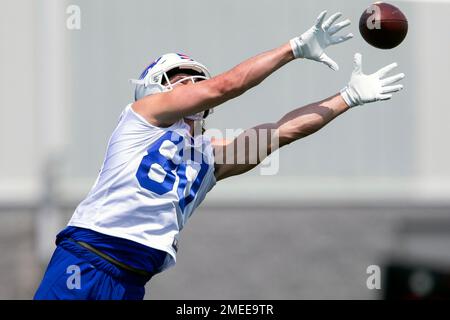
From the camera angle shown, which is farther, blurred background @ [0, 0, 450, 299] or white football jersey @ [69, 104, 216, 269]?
blurred background @ [0, 0, 450, 299]

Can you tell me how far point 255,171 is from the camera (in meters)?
11.2

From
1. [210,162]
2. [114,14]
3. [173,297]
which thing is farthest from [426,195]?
→ [210,162]

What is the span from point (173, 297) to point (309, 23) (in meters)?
3.54

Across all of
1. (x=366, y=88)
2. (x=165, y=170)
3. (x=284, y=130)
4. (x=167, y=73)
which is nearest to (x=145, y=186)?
(x=165, y=170)

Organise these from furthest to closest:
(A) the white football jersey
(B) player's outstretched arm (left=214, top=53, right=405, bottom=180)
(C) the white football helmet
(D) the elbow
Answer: (B) player's outstretched arm (left=214, top=53, right=405, bottom=180), (C) the white football helmet, (A) the white football jersey, (D) the elbow

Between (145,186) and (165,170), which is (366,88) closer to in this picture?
(165,170)

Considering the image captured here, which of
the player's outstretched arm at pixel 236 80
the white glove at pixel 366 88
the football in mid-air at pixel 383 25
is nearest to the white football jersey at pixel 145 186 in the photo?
the player's outstretched arm at pixel 236 80

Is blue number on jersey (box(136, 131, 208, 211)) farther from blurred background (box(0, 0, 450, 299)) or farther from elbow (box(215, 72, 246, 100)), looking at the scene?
blurred background (box(0, 0, 450, 299))

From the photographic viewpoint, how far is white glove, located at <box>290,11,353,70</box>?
211 inches

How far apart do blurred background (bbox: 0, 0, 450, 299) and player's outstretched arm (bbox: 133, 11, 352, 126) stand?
530cm

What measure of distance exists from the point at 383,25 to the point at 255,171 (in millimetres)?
5414

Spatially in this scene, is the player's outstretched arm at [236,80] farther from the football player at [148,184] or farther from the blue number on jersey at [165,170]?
the blue number on jersey at [165,170]

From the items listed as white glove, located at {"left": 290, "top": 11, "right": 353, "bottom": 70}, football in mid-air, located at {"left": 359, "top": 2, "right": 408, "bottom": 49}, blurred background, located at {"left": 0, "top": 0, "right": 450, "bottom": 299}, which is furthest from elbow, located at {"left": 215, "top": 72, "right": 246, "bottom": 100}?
blurred background, located at {"left": 0, "top": 0, "right": 450, "bottom": 299}
